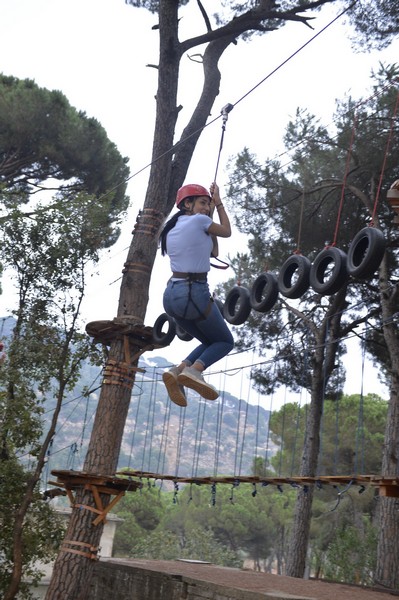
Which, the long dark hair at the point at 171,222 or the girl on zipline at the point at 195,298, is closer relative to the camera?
the girl on zipline at the point at 195,298

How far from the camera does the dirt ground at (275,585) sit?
7203 millimetres

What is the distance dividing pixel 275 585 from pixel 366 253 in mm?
3972

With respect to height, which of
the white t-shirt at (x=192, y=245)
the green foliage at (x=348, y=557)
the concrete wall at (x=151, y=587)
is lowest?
the concrete wall at (x=151, y=587)

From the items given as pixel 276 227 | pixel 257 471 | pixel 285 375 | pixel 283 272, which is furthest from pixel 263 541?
pixel 283 272

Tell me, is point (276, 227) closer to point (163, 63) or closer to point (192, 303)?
point (163, 63)

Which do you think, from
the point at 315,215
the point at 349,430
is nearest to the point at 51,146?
the point at 315,215

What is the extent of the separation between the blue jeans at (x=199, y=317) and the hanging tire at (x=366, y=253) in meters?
1.04

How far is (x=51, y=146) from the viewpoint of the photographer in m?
15.6

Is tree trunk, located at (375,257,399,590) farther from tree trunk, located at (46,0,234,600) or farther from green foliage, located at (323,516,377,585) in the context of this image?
green foliage, located at (323,516,377,585)

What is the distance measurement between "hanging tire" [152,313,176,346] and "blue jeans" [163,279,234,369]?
1947mm

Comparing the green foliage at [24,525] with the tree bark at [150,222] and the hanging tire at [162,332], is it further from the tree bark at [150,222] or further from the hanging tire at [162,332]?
the hanging tire at [162,332]

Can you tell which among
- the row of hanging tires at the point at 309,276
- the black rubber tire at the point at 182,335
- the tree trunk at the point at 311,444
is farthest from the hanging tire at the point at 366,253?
the tree trunk at the point at 311,444

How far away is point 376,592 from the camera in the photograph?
8602 millimetres

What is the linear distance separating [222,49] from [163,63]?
96 cm
